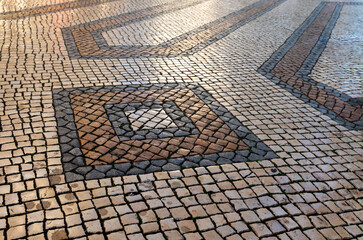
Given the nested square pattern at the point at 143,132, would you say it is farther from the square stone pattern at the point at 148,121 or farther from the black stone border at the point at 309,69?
the black stone border at the point at 309,69

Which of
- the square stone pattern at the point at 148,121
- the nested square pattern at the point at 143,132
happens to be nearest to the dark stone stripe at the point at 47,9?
the nested square pattern at the point at 143,132

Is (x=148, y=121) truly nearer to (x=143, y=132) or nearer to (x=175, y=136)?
(x=143, y=132)

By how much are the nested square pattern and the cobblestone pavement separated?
0.02 meters

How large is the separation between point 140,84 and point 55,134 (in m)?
2.29

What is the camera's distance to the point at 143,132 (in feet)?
17.7

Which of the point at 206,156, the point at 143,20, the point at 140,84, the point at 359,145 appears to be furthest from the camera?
the point at 143,20

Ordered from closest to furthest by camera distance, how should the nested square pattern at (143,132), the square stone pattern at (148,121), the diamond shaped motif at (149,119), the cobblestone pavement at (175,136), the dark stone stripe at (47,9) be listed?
1. the cobblestone pavement at (175,136)
2. the nested square pattern at (143,132)
3. the square stone pattern at (148,121)
4. the diamond shaped motif at (149,119)
5. the dark stone stripe at (47,9)

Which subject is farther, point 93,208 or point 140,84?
point 140,84

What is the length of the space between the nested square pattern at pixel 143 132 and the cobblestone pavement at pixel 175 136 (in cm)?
2

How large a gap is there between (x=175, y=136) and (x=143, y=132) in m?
0.47

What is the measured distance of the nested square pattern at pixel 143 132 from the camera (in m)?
4.70

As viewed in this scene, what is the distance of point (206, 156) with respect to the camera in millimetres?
4938

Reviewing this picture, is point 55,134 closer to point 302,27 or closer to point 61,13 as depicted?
point 61,13

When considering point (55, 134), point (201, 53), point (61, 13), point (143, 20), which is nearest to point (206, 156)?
point (55, 134)
